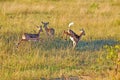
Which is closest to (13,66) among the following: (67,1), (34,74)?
(34,74)

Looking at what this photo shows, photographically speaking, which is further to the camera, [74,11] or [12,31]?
[74,11]

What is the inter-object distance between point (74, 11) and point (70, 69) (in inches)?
456

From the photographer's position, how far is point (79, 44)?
439 inches

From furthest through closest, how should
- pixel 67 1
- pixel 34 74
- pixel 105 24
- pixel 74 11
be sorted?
pixel 67 1
pixel 74 11
pixel 105 24
pixel 34 74

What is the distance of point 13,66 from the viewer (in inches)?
325

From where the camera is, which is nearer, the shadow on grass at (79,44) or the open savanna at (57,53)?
the open savanna at (57,53)

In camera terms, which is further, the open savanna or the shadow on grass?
the shadow on grass

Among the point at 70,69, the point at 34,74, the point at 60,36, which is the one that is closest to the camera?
the point at 34,74

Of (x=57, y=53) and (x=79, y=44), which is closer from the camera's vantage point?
(x=57, y=53)

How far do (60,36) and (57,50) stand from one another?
2225 mm

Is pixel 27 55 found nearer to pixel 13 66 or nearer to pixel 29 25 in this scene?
pixel 13 66

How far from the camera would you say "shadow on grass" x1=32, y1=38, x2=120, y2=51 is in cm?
1052

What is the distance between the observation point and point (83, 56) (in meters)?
9.66

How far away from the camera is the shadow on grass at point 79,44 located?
10.5m
